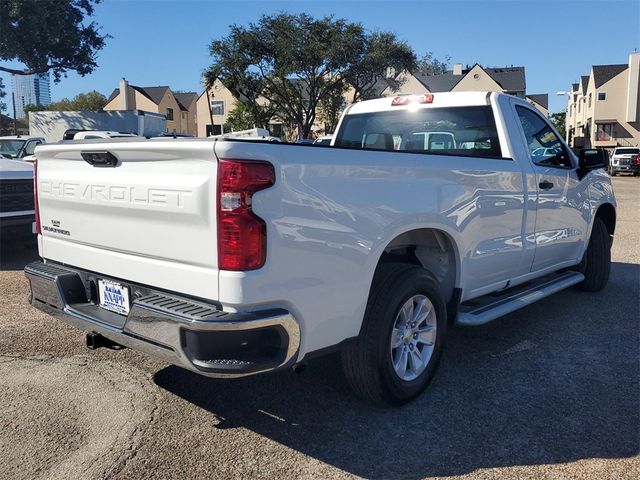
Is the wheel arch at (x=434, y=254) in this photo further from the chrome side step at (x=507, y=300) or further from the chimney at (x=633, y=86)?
the chimney at (x=633, y=86)

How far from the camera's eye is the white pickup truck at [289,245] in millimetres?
2564

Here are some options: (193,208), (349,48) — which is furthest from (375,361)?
(349,48)

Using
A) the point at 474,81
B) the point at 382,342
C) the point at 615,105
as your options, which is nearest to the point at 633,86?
the point at 615,105

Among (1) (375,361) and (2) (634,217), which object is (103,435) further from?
(2) (634,217)

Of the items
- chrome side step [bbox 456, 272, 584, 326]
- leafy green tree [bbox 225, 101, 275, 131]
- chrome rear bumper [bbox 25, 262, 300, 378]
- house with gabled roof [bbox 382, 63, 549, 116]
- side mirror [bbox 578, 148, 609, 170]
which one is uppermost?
house with gabled roof [bbox 382, 63, 549, 116]

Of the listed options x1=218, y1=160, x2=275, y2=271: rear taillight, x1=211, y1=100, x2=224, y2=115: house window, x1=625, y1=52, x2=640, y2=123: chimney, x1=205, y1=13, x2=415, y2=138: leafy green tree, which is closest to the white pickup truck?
x1=218, y1=160, x2=275, y2=271: rear taillight

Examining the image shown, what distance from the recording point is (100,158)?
122 inches

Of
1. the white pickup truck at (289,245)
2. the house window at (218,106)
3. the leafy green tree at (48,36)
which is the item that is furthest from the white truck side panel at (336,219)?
the house window at (218,106)

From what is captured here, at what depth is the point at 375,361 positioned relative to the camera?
319 cm

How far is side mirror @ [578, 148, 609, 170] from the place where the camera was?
17.6 ft

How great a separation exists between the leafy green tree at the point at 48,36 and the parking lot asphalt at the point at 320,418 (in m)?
24.0

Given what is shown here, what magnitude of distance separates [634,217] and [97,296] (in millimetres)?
13642

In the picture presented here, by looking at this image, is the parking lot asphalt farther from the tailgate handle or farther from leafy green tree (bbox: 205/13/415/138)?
leafy green tree (bbox: 205/13/415/138)

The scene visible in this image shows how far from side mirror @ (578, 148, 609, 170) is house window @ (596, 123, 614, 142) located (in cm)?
5898
